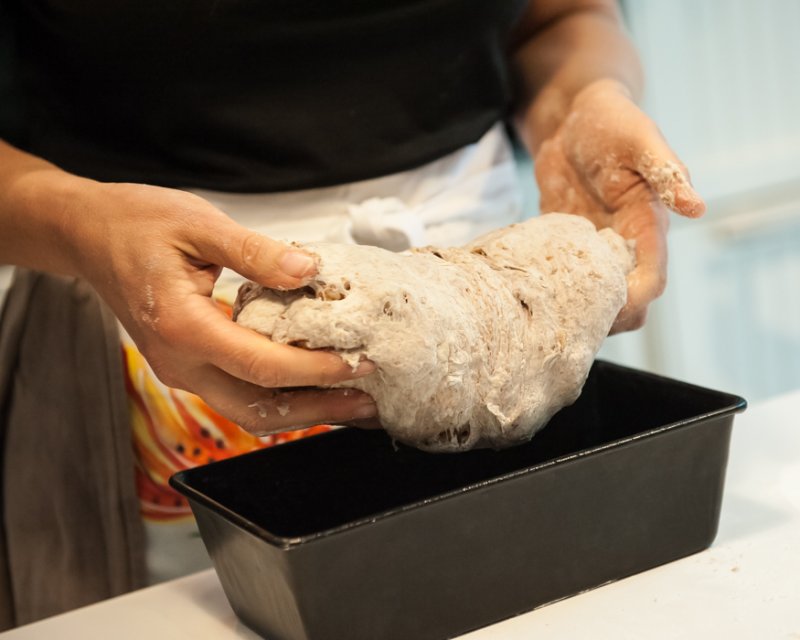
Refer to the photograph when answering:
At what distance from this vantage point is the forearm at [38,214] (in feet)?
2.58

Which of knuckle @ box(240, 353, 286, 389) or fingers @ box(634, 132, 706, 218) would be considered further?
fingers @ box(634, 132, 706, 218)

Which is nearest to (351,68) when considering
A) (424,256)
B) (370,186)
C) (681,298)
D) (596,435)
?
(370,186)

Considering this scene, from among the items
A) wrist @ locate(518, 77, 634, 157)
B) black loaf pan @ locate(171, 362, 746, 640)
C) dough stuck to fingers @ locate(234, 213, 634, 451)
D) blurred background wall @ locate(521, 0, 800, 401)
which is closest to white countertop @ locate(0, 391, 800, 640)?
black loaf pan @ locate(171, 362, 746, 640)

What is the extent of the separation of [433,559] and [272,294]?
210mm

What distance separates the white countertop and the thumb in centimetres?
27

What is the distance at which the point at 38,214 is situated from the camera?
83cm

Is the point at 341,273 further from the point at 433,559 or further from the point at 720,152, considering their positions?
the point at 720,152

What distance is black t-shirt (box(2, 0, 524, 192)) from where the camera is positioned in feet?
3.09

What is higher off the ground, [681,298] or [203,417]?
[203,417]

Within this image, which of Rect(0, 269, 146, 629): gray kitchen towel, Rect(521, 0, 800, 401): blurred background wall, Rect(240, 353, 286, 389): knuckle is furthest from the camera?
Rect(521, 0, 800, 401): blurred background wall

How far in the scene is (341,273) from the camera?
69 cm

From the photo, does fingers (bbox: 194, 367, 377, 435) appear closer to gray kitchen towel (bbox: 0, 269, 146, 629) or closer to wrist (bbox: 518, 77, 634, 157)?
gray kitchen towel (bbox: 0, 269, 146, 629)

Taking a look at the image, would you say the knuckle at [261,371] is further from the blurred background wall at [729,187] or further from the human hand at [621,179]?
the blurred background wall at [729,187]

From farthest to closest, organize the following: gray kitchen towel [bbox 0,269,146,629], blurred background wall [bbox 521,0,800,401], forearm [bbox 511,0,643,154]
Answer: blurred background wall [bbox 521,0,800,401], forearm [bbox 511,0,643,154], gray kitchen towel [bbox 0,269,146,629]
